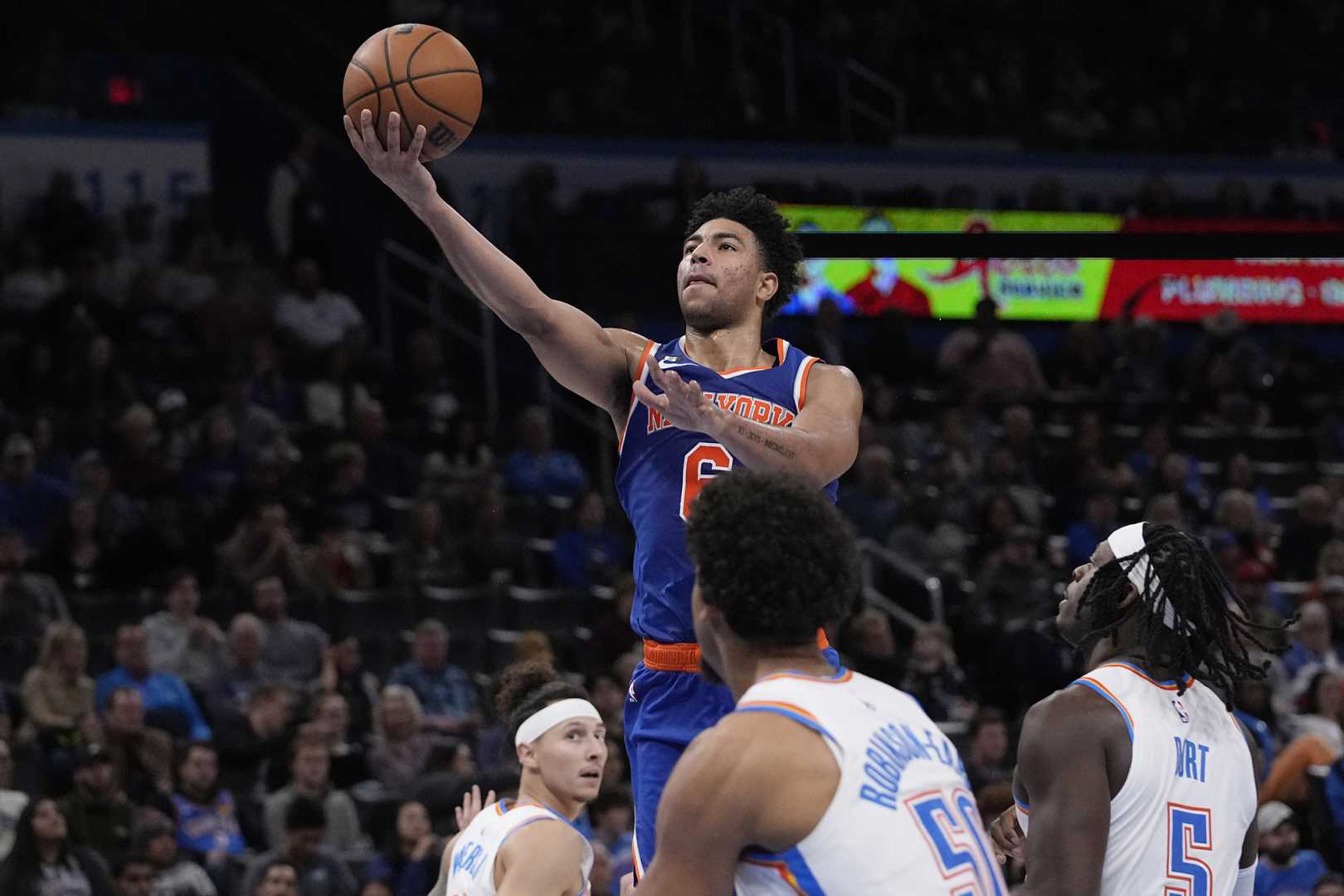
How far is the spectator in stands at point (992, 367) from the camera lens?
16.7 meters

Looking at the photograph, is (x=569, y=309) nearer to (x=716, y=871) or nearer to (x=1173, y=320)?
(x=716, y=871)

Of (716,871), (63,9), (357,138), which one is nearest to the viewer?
(716,871)

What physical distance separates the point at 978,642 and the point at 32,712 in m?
6.43

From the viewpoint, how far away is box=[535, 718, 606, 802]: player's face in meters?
Result: 6.23

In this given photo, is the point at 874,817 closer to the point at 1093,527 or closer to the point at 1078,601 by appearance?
the point at 1078,601

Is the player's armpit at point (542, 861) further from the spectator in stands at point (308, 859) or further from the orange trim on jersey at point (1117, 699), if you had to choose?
the spectator in stands at point (308, 859)

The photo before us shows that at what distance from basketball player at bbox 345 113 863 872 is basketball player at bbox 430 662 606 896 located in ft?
2.83

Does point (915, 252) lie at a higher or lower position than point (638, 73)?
lower

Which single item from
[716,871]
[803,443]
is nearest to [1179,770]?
[803,443]

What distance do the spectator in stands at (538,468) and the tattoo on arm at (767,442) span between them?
9.79 metres

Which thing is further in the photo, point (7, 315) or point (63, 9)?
point (63, 9)

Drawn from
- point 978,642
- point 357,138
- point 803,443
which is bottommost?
point 978,642

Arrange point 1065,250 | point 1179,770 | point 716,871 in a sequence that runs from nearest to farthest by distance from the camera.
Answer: point 716,871 → point 1179,770 → point 1065,250

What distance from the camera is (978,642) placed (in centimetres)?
1357
